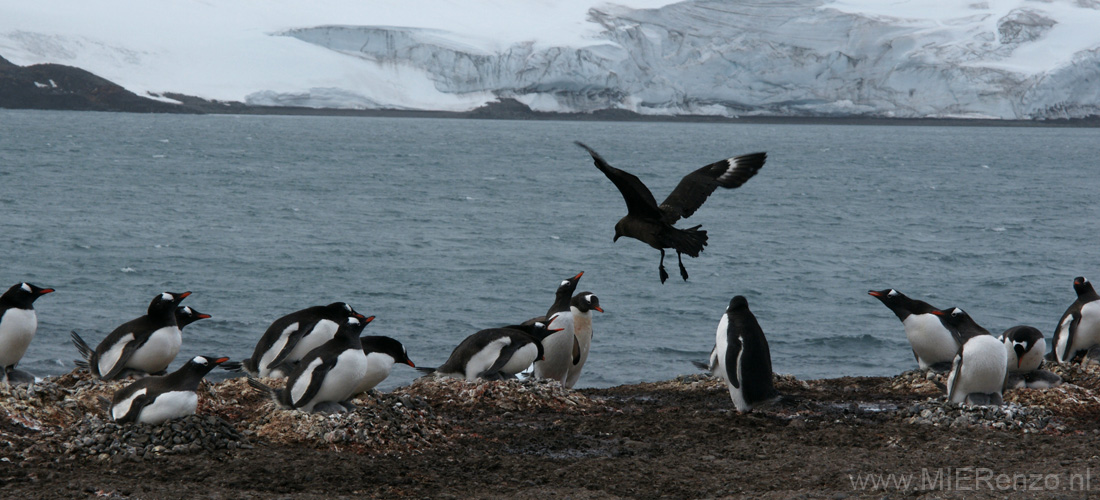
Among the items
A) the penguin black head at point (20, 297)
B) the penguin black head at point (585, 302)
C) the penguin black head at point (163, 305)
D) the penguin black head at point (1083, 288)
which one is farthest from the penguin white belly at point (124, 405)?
the penguin black head at point (1083, 288)

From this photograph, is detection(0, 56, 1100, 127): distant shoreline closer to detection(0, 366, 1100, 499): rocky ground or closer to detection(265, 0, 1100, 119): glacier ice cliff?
detection(265, 0, 1100, 119): glacier ice cliff

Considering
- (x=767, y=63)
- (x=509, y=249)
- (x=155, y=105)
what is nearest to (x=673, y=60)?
(x=767, y=63)

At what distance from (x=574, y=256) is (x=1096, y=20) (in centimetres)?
11328

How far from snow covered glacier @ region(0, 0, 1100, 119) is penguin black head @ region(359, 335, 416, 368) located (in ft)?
360

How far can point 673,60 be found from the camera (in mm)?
121500

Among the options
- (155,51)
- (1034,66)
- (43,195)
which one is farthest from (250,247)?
(155,51)

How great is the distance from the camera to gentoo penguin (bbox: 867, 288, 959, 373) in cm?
1014

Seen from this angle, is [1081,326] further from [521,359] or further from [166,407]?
[166,407]

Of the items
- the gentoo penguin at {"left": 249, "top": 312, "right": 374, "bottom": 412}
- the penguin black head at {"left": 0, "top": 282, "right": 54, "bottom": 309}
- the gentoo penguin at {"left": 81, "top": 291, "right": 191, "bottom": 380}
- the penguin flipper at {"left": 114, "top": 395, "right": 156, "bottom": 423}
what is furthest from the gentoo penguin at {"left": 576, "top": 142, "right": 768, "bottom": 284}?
the penguin black head at {"left": 0, "top": 282, "right": 54, "bottom": 309}

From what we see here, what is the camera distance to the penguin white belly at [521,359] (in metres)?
9.34

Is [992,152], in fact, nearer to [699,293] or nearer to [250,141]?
[250,141]

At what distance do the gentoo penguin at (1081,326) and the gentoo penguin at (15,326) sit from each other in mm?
10133

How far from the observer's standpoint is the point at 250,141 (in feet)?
284

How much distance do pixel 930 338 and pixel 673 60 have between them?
11415 centimetres
